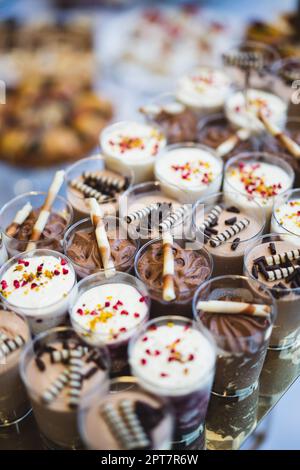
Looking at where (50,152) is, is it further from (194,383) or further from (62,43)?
(194,383)

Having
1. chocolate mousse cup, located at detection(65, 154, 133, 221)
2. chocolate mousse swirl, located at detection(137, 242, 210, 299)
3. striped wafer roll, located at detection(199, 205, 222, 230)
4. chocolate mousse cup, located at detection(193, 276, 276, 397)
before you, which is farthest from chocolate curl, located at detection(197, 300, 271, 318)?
chocolate mousse cup, located at detection(65, 154, 133, 221)

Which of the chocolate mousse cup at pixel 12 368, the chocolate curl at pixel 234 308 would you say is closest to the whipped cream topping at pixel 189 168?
the chocolate curl at pixel 234 308

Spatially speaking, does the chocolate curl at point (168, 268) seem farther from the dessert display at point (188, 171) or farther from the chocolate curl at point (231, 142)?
the chocolate curl at point (231, 142)

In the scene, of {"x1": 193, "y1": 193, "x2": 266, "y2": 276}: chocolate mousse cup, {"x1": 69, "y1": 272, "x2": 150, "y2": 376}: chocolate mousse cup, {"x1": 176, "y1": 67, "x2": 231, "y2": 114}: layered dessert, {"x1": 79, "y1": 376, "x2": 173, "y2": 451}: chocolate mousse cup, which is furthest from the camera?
{"x1": 176, "y1": 67, "x2": 231, "y2": 114}: layered dessert

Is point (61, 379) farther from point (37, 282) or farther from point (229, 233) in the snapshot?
point (229, 233)

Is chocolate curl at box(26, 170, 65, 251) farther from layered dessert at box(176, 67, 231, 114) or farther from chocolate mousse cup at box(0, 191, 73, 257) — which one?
layered dessert at box(176, 67, 231, 114)
